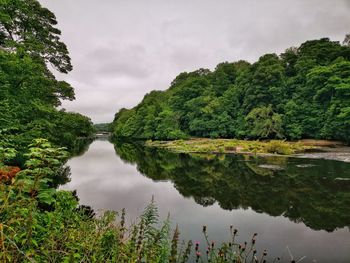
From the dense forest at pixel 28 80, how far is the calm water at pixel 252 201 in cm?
374

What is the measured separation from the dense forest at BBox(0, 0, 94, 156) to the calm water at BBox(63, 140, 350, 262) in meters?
3.74

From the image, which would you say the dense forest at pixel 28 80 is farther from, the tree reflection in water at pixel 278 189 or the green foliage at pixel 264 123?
the green foliage at pixel 264 123

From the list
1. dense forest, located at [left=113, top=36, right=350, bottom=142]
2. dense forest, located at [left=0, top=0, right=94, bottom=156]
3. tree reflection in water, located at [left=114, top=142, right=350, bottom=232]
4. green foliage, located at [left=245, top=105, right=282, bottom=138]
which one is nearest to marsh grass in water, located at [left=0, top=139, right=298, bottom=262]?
dense forest, located at [left=0, top=0, right=94, bottom=156]

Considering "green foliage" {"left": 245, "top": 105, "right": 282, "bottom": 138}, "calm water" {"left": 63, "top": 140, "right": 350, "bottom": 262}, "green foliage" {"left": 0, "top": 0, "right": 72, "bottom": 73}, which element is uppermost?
"green foliage" {"left": 0, "top": 0, "right": 72, "bottom": 73}

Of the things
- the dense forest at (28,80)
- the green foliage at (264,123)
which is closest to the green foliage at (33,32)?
the dense forest at (28,80)

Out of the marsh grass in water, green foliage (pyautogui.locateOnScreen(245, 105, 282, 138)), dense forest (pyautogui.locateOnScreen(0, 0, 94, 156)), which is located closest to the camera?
the marsh grass in water

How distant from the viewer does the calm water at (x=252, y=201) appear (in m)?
8.70

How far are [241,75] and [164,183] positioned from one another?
147 ft

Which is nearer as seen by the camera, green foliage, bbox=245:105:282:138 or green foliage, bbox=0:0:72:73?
green foliage, bbox=0:0:72:73

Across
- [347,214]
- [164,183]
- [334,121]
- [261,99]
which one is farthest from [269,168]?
[261,99]

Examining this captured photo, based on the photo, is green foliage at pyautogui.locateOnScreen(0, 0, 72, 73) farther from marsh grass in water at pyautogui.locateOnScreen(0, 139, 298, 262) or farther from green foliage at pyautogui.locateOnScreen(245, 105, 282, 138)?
green foliage at pyautogui.locateOnScreen(245, 105, 282, 138)

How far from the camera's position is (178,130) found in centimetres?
6156

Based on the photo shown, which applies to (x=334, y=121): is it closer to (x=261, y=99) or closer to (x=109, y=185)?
(x=261, y=99)

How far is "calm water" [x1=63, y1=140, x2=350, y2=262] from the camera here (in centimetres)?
870
